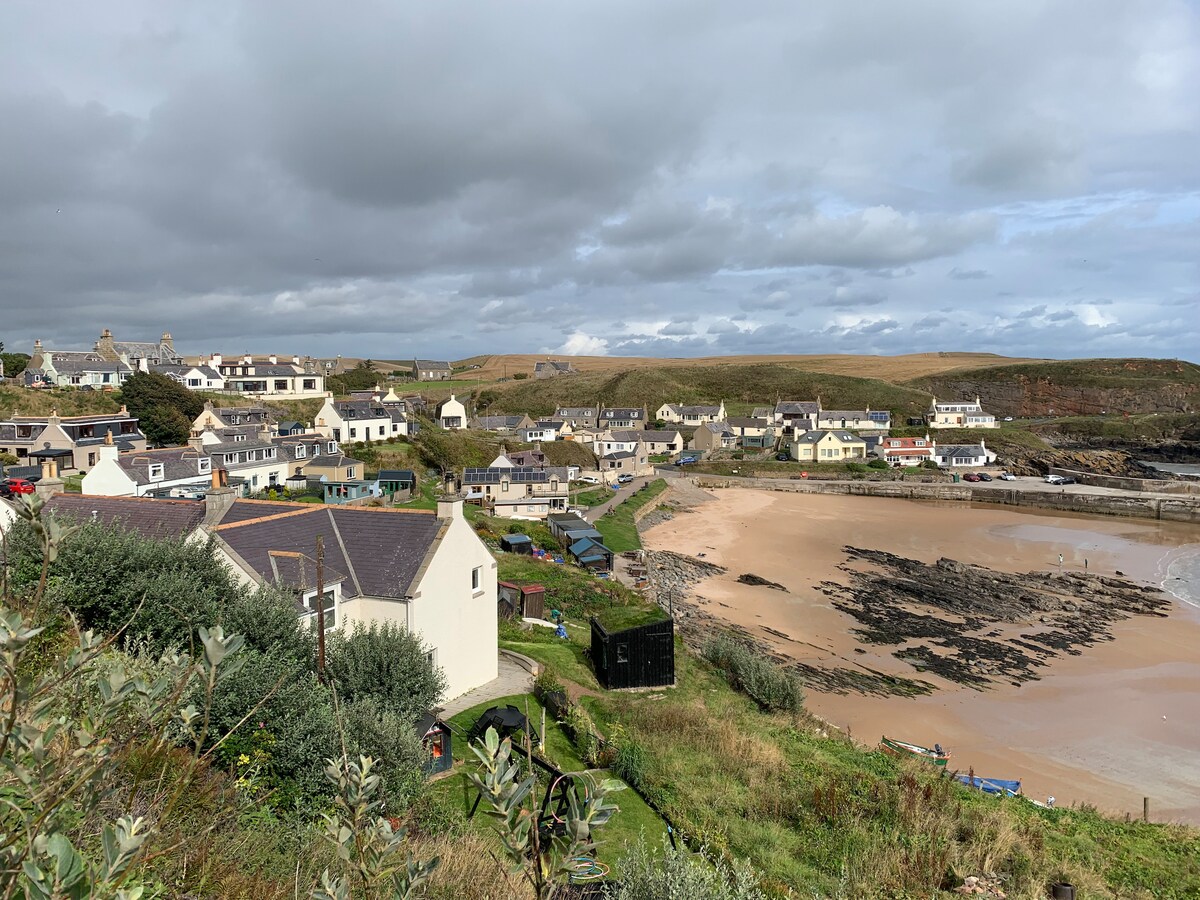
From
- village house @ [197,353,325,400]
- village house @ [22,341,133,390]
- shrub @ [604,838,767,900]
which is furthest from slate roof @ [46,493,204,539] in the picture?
village house @ [197,353,325,400]

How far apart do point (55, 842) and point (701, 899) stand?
6030mm

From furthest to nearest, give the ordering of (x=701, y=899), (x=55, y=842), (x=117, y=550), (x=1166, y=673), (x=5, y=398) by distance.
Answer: (x=5, y=398) < (x=1166, y=673) < (x=117, y=550) < (x=701, y=899) < (x=55, y=842)

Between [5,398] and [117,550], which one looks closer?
[117,550]

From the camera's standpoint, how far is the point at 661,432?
106 m

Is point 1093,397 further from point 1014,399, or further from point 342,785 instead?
point 342,785

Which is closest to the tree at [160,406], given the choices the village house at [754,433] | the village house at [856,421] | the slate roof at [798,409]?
the village house at [754,433]

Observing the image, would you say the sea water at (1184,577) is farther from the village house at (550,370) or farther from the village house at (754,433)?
the village house at (550,370)

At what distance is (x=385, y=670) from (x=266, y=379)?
77843 millimetres

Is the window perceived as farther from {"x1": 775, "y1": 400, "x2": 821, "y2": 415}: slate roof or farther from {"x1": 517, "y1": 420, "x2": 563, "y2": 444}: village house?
{"x1": 775, "y1": 400, "x2": 821, "y2": 415}: slate roof

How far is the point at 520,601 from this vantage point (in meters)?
31.6

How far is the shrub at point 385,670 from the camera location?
15.0 m

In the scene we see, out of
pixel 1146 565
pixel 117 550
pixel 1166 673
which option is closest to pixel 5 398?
pixel 117 550

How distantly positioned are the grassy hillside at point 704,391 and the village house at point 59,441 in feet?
315

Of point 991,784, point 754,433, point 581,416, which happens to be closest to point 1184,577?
point 991,784
